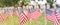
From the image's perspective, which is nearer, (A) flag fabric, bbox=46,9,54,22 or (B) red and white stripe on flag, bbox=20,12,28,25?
(A) flag fabric, bbox=46,9,54,22

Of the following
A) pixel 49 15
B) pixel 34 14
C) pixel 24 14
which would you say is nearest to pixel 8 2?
pixel 24 14

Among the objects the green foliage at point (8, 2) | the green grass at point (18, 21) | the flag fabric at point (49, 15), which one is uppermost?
the green foliage at point (8, 2)

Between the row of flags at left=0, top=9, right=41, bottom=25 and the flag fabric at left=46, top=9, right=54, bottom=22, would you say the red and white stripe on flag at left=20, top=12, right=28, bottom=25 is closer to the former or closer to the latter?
the row of flags at left=0, top=9, right=41, bottom=25

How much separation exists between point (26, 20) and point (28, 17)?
1.6 inches

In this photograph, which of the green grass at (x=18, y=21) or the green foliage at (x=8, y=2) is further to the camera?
the green foliage at (x=8, y=2)

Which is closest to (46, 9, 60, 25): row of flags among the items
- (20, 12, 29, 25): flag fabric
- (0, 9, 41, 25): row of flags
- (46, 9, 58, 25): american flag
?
(46, 9, 58, 25): american flag

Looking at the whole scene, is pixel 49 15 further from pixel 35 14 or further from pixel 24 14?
pixel 24 14

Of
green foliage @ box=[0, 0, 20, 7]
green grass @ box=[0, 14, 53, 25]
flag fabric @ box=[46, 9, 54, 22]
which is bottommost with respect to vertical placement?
green grass @ box=[0, 14, 53, 25]

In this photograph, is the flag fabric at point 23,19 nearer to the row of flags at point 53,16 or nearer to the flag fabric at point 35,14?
the flag fabric at point 35,14

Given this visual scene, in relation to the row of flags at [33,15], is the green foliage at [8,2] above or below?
above

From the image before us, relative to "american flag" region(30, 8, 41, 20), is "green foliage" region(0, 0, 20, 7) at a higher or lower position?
higher

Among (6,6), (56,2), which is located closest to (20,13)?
(6,6)

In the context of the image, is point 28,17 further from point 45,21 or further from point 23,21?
point 45,21

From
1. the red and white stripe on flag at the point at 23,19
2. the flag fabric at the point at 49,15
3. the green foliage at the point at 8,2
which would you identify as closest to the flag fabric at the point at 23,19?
the red and white stripe on flag at the point at 23,19
